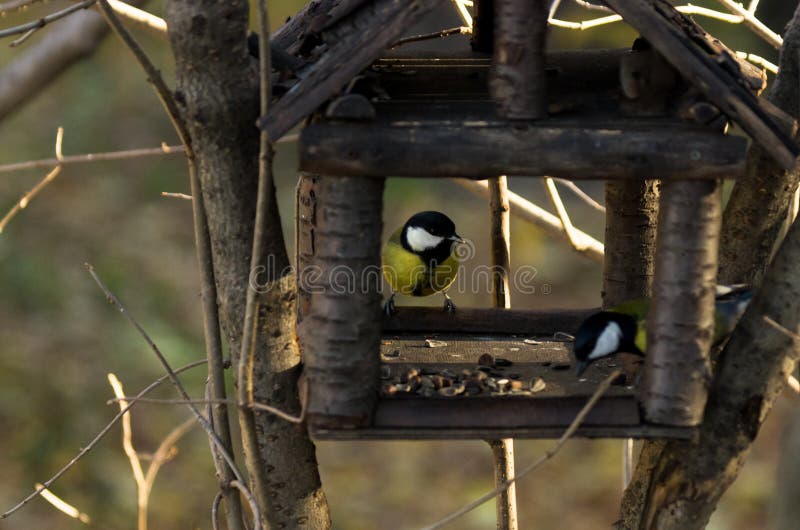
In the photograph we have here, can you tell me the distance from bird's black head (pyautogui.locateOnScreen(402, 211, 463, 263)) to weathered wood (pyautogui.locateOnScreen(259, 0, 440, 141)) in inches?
56.1

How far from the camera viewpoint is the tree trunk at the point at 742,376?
90.4 inches

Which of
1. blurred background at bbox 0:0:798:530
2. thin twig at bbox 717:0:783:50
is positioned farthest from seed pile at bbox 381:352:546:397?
thin twig at bbox 717:0:783:50

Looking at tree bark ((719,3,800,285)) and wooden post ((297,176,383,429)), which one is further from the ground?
tree bark ((719,3,800,285))

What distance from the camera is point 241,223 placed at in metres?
2.18

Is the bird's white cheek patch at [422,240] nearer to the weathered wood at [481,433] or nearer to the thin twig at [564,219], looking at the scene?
the thin twig at [564,219]

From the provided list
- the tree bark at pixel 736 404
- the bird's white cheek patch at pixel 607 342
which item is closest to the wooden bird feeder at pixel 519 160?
the bird's white cheek patch at pixel 607 342

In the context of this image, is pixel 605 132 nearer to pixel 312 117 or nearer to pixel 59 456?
pixel 312 117

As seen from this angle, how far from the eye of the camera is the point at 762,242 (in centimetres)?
262

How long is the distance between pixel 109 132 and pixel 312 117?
7.21 meters

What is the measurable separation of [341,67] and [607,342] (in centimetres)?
99

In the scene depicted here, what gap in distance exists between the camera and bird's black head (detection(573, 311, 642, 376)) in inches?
92.9

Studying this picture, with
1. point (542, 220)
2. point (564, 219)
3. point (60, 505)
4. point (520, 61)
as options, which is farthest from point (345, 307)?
point (542, 220)

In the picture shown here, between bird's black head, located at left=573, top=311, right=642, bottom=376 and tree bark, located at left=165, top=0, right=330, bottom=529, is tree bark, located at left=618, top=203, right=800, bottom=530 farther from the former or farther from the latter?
tree bark, located at left=165, top=0, right=330, bottom=529

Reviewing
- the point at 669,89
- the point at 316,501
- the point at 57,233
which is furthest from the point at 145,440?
the point at 669,89
